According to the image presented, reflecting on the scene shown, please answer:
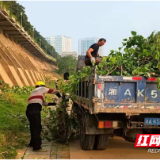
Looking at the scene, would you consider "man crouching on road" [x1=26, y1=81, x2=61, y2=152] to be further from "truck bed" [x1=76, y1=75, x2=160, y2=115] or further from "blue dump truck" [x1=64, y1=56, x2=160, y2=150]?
"truck bed" [x1=76, y1=75, x2=160, y2=115]

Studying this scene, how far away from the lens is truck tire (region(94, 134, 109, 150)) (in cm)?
603

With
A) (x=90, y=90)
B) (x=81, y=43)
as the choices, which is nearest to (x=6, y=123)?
(x=90, y=90)

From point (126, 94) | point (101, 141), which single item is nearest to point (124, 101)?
point (126, 94)

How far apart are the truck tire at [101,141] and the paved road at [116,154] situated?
116 mm

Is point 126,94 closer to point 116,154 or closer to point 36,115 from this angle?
point 116,154

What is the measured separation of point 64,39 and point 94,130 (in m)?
149

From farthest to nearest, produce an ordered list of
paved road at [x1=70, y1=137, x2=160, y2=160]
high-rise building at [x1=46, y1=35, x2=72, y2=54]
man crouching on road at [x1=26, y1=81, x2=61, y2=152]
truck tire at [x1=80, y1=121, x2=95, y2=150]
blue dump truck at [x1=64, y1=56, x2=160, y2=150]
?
high-rise building at [x1=46, y1=35, x2=72, y2=54], man crouching on road at [x1=26, y1=81, x2=61, y2=152], truck tire at [x1=80, y1=121, x2=95, y2=150], paved road at [x1=70, y1=137, x2=160, y2=160], blue dump truck at [x1=64, y1=56, x2=160, y2=150]

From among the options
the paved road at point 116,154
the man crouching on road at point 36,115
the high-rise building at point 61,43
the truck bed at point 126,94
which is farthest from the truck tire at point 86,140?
the high-rise building at point 61,43

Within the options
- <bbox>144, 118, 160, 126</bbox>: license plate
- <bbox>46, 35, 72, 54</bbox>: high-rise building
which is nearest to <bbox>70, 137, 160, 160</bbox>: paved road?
<bbox>144, 118, 160, 126</bbox>: license plate

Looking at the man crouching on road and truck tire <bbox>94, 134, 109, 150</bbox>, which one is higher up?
the man crouching on road

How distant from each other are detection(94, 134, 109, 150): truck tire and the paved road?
0.38 ft

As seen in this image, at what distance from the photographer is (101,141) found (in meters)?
6.07

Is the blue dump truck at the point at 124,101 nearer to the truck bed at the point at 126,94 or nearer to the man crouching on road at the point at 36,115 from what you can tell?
the truck bed at the point at 126,94

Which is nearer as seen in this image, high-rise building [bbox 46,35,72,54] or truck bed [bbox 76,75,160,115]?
truck bed [bbox 76,75,160,115]
